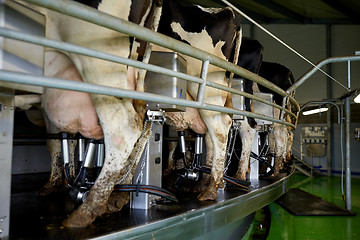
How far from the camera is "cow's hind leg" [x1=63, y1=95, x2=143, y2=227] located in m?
1.76

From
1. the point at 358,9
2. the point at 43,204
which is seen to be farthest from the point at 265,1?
the point at 43,204

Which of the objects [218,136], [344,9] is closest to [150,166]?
[218,136]

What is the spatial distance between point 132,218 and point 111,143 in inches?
17.6

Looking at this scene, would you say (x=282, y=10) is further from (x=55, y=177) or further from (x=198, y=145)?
(x=55, y=177)

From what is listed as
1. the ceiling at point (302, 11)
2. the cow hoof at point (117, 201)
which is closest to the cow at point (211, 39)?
the cow hoof at point (117, 201)

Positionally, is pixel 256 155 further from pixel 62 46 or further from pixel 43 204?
pixel 62 46

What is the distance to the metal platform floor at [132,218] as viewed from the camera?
1.55 meters

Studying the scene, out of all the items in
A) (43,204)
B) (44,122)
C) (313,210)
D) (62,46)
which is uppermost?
(62,46)

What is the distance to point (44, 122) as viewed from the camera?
2996mm

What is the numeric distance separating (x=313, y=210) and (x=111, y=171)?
168 inches

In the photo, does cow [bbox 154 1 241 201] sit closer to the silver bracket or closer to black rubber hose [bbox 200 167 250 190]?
black rubber hose [bbox 200 167 250 190]

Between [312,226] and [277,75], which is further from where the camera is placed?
[277,75]

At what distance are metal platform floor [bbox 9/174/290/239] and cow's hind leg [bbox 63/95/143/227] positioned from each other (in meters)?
0.11

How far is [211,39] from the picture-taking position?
9.73ft
